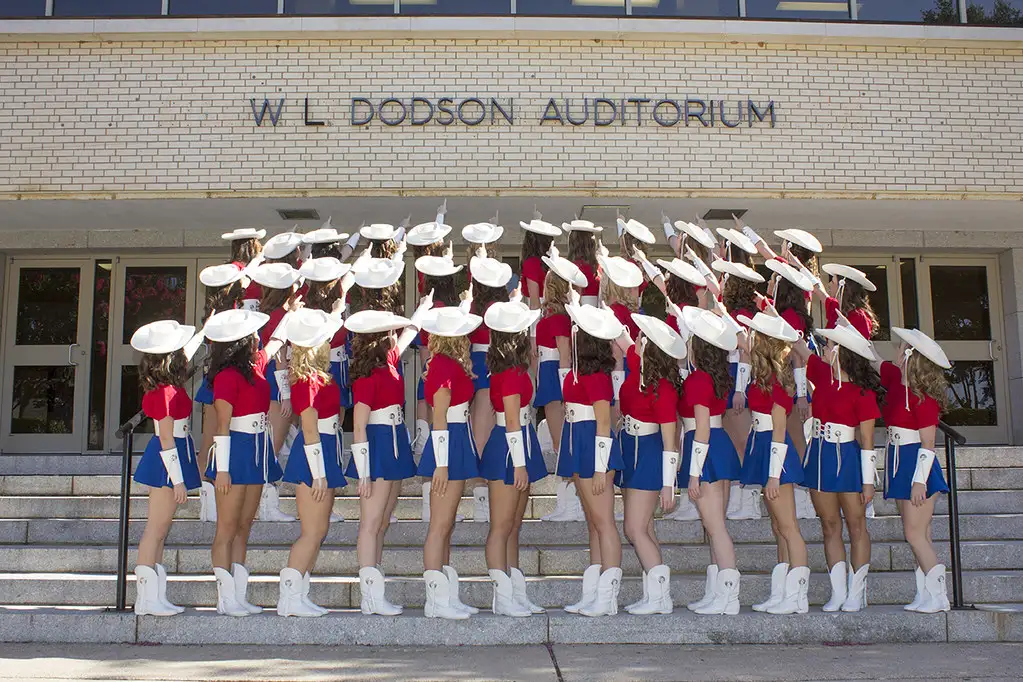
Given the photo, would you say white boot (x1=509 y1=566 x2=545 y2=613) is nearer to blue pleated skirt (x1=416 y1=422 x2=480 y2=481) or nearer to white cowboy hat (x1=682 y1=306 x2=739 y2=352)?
blue pleated skirt (x1=416 y1=422 x2=480 y2=481)

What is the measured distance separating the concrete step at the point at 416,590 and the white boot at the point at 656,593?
0.47 meters

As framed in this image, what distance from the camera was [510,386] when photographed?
588cm

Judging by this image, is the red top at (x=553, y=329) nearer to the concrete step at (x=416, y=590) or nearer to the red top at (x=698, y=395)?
the red top at (x=698, y=395)

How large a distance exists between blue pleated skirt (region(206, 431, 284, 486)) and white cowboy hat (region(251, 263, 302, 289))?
1121mm

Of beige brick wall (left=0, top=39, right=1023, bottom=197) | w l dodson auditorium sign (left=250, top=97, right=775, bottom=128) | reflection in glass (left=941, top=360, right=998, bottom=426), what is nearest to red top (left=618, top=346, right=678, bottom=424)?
beige brick wall (left=0, top=39, right=1023, bottom=197)

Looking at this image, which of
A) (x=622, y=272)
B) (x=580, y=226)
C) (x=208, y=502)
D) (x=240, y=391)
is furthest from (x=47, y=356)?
(x=622, y=272)

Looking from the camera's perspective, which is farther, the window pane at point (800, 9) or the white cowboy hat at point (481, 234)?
the window pane at point (800, 9)

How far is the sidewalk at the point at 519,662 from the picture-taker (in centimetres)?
504

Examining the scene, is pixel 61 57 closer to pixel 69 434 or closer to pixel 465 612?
pixel 69 434

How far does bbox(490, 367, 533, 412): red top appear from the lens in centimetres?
589

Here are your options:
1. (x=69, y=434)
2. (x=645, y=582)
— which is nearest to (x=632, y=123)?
(x=645, y=582)

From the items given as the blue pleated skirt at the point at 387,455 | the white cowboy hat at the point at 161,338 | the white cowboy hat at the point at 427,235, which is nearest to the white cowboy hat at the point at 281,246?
the white cowboy hat at the point at 427,235

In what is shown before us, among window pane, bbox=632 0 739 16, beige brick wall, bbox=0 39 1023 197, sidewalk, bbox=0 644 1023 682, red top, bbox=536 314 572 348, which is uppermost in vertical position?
window pane, bbox=632 0 739 16

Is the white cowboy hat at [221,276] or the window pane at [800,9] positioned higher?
the window pane at [800,9]
